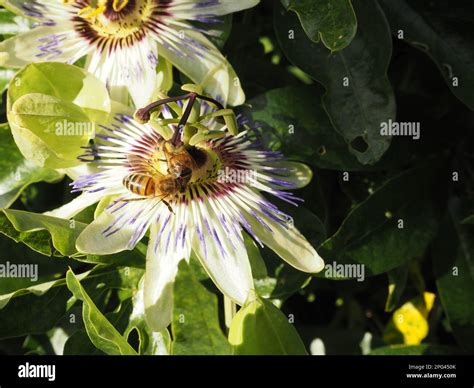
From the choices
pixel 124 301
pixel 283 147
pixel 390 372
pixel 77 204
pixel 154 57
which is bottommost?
pixel 390 372

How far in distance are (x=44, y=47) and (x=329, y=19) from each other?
593 millimetres

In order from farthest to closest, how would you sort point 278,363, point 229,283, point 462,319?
point 462,319 < point 229,283 < point 278,363

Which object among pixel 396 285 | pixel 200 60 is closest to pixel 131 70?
pixel 200 60

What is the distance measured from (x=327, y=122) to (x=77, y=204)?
55 cm

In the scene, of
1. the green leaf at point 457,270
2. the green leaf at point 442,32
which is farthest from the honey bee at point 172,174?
the green leaf at point 457,270

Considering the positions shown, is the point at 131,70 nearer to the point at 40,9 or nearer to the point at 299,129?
the point at 40,9

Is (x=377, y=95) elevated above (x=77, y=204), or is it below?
above

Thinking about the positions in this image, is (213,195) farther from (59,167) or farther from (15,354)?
(15,354)

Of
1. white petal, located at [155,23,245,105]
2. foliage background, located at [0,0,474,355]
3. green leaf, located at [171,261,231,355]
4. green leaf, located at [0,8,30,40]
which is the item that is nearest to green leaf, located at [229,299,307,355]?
foliage background, located at [0,0,474,355]

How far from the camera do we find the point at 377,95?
67.3 inches

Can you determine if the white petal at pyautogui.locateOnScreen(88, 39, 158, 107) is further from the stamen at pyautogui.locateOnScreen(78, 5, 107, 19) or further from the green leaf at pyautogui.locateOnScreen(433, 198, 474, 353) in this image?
the green leaf at pyautogui.locateOnScreen(433, 198, 474, 353)

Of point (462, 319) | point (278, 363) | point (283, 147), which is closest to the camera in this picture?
point (278, 363)

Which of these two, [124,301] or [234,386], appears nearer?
[234,386]

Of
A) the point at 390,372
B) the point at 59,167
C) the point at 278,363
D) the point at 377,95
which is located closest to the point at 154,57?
the point at 59,167
